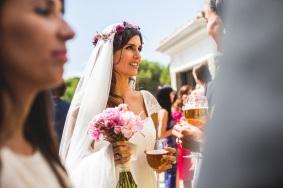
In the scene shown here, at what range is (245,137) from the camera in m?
1.01

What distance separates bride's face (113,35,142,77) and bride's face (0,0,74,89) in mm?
2462

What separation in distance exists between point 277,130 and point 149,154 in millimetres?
2078

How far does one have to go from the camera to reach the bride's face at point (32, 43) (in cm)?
98

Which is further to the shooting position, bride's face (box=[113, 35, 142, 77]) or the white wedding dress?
bride's face (box=[113, 35, 142, 77])

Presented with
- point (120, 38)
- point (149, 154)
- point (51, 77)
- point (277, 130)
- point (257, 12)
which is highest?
point (120, 38)

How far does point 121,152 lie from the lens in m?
2.90

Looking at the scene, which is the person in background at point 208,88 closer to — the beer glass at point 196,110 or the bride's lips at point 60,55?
the beer glass at point 196,110

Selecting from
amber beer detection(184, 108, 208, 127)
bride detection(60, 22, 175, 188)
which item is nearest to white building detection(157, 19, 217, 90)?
bride detection(60, 22, 175, 188)

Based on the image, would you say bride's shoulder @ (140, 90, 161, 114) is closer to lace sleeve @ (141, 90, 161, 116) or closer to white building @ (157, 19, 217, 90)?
lace sleeve @ (141, 90, 161, 116)

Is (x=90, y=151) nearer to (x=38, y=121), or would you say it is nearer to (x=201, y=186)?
(x=38, y=121)

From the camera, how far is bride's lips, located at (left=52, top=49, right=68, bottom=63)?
3.42 feet

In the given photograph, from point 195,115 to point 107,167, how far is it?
0.76 m

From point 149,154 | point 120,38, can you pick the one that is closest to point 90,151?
point 149,154

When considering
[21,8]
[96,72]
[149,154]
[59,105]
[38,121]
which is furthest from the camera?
[59,105]
